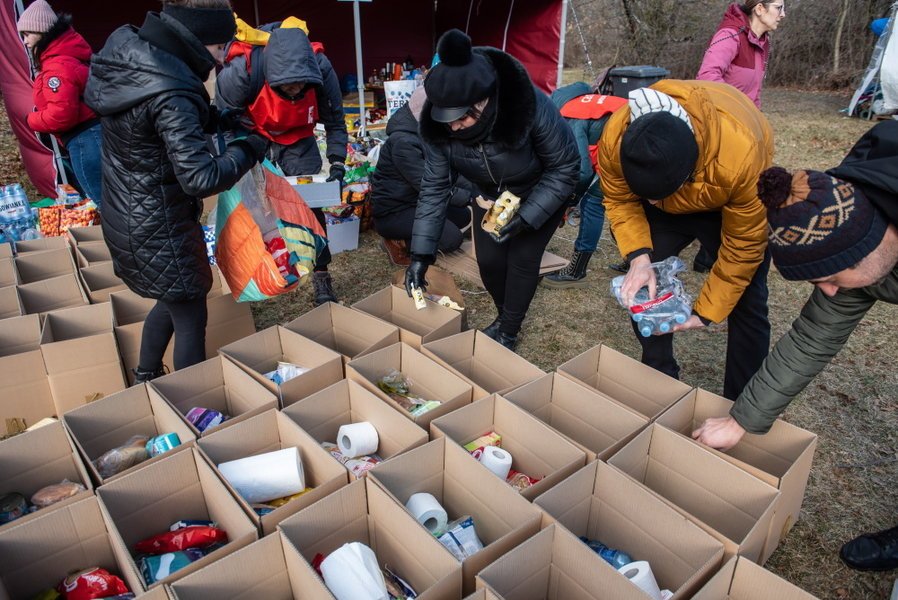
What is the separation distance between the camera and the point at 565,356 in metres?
2.88

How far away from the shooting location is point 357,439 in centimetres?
184

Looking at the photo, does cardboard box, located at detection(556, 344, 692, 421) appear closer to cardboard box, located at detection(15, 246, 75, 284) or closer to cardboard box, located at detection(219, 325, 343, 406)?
cardboard box, located at detection(219, 325, 343, 406)

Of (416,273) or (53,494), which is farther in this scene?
(416,273)

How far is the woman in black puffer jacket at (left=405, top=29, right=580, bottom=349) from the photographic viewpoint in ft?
6.20

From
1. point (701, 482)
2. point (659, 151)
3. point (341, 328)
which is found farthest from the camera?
point (341, 328)

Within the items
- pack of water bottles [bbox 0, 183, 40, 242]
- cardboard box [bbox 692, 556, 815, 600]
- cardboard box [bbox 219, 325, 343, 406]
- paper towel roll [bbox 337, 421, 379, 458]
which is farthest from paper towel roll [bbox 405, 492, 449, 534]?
pack of water bottles [bbox 0, 183, 40, 242]

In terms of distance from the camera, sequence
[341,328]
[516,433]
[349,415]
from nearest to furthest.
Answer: [516,433], [349,415], [341,328]

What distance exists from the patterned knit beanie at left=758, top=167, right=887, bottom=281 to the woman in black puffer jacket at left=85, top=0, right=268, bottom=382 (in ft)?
5.10

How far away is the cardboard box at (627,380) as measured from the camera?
75.7 inches

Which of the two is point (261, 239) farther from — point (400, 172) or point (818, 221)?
point (818, 221)

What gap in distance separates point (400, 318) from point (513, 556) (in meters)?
1.48

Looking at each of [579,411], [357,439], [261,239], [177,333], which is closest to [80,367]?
[177,333]

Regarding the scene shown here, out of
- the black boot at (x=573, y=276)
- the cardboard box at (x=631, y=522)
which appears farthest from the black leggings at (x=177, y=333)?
the black boot at (x=573, y=276)

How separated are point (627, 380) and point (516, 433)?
1.63 ft
